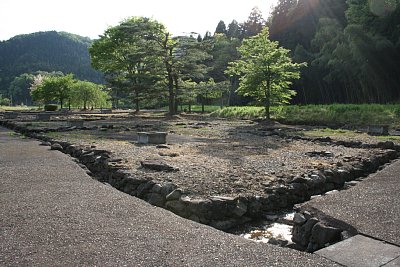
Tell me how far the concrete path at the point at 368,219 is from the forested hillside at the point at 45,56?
408 feet

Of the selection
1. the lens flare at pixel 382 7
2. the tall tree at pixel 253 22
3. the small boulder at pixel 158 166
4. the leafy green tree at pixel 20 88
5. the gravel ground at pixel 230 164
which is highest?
the tall tree at pixel 253 22

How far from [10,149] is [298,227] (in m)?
9.84

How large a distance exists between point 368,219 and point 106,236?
3.22 metres

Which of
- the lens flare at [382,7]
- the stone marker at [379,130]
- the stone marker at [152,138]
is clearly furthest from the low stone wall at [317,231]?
the lens flare at [382,7]

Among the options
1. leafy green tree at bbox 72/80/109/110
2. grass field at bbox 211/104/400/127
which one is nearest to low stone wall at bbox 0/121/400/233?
grass field at bbox 211/104/400/127

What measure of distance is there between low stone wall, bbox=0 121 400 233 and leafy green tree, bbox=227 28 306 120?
13.7 m

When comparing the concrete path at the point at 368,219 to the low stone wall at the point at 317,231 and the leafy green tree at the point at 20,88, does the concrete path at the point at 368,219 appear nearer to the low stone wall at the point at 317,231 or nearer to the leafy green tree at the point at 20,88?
the low stone wall at the point at 317,231

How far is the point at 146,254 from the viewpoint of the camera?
3510 mm

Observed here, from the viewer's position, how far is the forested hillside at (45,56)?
127 metres

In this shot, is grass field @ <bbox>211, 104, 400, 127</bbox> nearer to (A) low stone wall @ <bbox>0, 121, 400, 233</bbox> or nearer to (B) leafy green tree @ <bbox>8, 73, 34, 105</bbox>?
(A) low stone wall @ <bbox>0, 121, 400, 233</bbox>

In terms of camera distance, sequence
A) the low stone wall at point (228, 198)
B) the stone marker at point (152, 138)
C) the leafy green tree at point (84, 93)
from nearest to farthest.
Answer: the low stone wall at point (228, 198) < the stone marker at point (152, 138) < the leafy green tree at point (84, 93)

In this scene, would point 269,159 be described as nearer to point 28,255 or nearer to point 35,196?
point 35,196

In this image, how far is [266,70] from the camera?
22.5m

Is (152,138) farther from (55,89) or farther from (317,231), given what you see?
(55,89)
